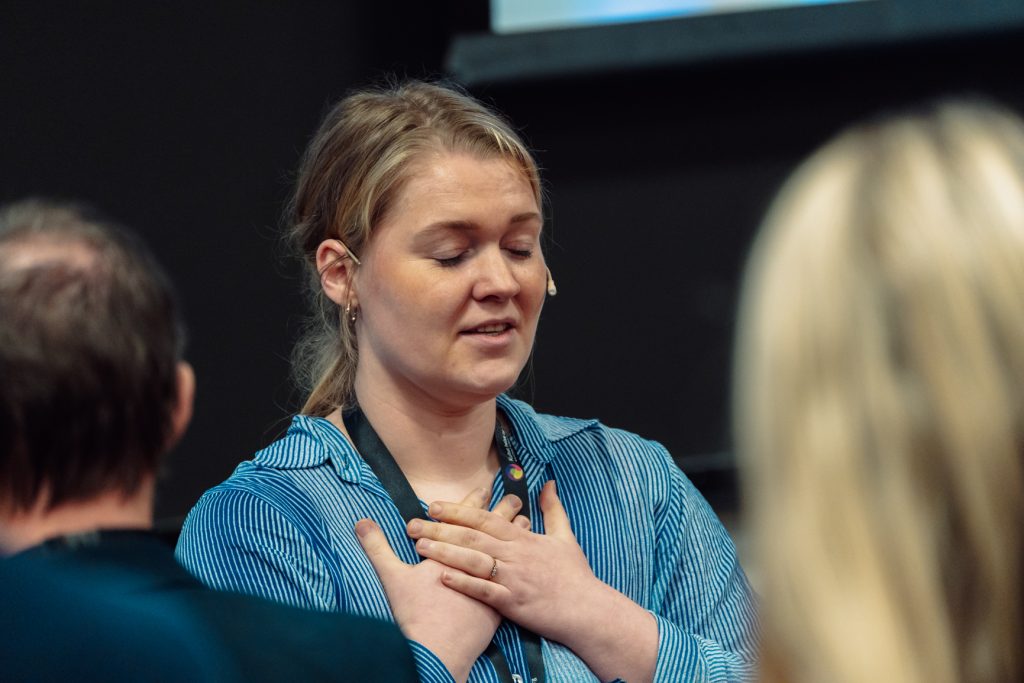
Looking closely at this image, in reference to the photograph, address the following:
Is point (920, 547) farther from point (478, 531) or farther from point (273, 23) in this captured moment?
point (273, 23)

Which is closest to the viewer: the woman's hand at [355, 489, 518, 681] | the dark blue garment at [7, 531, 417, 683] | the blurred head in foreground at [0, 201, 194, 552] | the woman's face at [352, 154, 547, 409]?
the dark blue garment at [7, 531, 417, 683]

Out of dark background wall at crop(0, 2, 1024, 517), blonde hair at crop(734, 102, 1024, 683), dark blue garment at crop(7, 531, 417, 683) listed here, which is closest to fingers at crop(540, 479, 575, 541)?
dark blue garment at crop(7, 531, 417, 683)

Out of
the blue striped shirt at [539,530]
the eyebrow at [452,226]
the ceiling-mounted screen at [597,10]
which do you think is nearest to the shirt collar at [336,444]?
the blue striped shirt at [539,530]

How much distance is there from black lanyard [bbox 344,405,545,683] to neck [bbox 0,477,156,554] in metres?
0.70

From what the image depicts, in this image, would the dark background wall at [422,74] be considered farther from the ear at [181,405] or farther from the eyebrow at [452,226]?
the ear at [181,405]

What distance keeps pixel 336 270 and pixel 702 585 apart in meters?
0.70

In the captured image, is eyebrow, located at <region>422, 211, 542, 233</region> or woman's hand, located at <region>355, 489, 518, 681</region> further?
eyebrow, located at <region>422, 211, 542, 233</region>

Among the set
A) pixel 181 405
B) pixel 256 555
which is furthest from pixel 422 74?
pixel 181 405

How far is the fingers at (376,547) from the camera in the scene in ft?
5.55

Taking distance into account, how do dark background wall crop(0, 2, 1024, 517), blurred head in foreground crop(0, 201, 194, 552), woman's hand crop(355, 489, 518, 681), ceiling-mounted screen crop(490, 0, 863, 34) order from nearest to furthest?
1. blurred head in foreground crop(0, 201, 194, 552)
2. woman's hand crop(355, 489, 518, 681)
3. dark background wall crop(0, 2, 1024, 517)
4. ceiling-mounted screen crop(490, 0, 863, 34)

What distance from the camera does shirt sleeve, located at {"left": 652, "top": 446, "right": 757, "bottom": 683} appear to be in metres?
1.85

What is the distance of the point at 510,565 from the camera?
1.71 metres

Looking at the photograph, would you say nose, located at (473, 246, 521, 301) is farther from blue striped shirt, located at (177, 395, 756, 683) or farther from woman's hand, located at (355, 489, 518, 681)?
woman's hand, located at (355, 489, 518, 681)

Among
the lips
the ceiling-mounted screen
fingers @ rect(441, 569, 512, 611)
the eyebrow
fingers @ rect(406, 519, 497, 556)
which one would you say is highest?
the ceiling-mounted screen
